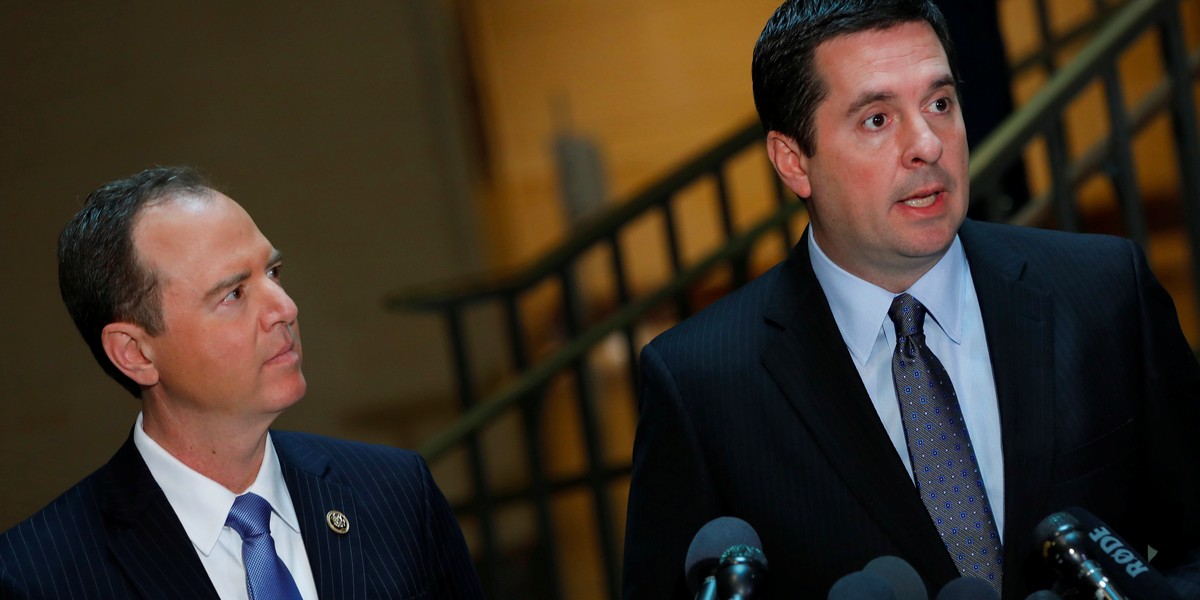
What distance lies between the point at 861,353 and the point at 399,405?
12.9ft

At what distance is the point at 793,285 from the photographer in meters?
2.09

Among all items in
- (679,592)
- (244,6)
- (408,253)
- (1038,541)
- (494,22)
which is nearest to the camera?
(1038,541)

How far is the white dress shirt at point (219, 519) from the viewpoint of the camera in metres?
1.91

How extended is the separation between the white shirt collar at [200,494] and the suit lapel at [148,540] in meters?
0.01

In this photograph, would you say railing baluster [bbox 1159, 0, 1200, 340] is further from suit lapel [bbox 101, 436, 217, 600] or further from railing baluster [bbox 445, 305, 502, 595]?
suit lapel [bbox 101, 436, 217, 600]

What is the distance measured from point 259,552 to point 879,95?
1.05 meters

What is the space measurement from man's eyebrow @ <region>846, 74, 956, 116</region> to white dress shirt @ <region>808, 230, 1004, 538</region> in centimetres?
24

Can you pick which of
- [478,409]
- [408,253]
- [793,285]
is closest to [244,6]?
[408,253]

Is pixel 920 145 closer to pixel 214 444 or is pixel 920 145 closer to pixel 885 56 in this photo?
pixel 885 56

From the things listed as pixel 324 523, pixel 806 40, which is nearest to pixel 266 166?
pixel 324 523

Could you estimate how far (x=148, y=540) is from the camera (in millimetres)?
1904

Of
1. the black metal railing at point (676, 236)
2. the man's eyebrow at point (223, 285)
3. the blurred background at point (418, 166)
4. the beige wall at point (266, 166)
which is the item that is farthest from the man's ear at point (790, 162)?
the beige wall at point (266, 166)

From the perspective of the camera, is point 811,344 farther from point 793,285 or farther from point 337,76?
point 337,76

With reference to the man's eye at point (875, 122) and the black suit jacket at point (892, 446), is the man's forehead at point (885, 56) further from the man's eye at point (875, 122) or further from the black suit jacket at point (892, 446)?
the black suit jacket at point (892, 446)
